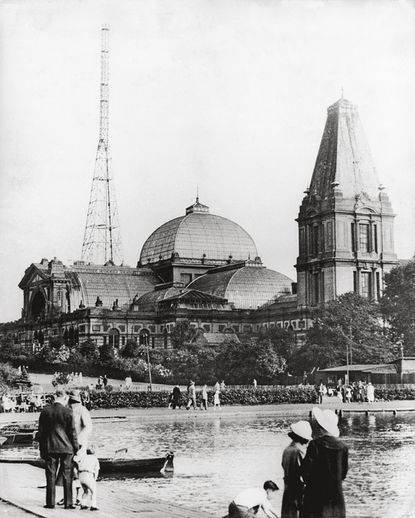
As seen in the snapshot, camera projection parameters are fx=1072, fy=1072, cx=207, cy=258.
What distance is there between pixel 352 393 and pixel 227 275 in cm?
8586

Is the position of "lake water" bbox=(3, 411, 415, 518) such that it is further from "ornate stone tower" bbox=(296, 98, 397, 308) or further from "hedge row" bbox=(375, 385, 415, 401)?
"ornate stone tower" bbox=(296, 98, 397, 308)

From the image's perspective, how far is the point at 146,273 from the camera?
18000 cm

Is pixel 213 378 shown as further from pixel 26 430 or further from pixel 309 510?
pixel 309 510

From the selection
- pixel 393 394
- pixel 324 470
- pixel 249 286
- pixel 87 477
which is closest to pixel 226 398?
pixel 393 394

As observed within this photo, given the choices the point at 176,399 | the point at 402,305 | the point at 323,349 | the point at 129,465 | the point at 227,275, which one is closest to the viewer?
the point at 129,465

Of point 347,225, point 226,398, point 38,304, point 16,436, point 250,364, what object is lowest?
point 16,436

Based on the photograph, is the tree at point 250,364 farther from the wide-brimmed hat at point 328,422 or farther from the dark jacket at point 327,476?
the wide-brimmed hat at point 328,422

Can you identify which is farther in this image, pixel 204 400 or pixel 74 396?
pixel 204 400

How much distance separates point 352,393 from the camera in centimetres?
7981

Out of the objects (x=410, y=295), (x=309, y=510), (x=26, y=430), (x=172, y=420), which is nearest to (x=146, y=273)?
(x=410, y=295)

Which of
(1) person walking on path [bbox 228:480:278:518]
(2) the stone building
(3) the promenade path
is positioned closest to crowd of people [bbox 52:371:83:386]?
(2) the stone building

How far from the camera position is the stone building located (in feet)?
428

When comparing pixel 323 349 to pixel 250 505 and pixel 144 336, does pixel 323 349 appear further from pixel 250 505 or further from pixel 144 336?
pixel 250 505

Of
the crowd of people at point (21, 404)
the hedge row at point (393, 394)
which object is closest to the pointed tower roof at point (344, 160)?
the hedge row at point (393, 394)
